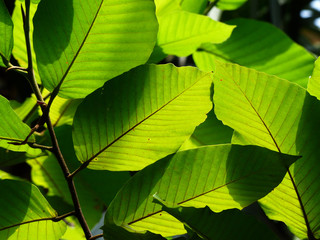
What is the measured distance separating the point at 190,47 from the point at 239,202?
0.26 metres

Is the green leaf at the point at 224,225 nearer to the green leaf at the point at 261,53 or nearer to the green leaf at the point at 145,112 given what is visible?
the green leaf at the point at 145,112

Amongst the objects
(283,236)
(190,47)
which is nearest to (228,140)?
(190,47)

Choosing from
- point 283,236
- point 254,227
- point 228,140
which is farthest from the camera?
point 283,236

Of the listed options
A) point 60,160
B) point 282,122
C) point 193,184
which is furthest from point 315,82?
point 60,160

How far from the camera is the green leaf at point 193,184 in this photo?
1.35ft

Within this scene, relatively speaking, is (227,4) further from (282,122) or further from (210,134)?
(282,122)

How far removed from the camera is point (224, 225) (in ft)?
1.29

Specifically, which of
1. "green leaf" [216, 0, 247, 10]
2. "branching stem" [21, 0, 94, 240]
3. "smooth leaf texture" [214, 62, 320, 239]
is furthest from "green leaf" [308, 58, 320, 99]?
"green leaf" [216, 0, 247, 10]

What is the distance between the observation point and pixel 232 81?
0.42 metres

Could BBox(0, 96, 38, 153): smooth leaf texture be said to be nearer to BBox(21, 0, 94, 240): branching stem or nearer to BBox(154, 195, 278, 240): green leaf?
BBox(21, 0, 94, 240): branching stem

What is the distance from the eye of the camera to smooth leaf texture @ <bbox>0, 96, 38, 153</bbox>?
437 mm

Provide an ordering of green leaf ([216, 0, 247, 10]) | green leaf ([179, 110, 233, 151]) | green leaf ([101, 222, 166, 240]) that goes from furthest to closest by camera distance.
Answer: green leaf ([216, 0, 247, 10]) < green leaf ([179, 110, 233, 151]) < green leaf ([101, 222, 166, 240])

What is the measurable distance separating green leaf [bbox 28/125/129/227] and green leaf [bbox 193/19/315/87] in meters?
0.22

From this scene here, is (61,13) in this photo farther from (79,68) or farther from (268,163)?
(268,163)
